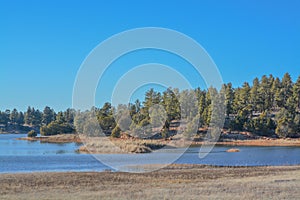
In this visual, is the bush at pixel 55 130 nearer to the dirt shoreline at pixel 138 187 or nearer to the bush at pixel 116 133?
the bush at pixel 116 133

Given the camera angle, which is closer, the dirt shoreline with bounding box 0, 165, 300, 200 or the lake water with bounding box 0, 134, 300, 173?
the dirt shoreline with bounding box 0, 165, 300, 200

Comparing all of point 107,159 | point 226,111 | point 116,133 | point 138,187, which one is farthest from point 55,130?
point 138,187

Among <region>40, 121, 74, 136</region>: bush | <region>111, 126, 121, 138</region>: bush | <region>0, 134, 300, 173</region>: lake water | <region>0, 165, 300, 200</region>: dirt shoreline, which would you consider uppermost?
<region>40, 121, 74, 136</region>: bush

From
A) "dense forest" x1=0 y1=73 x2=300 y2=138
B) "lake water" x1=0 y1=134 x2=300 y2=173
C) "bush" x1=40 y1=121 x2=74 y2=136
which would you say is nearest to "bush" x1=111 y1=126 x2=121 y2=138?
"dense forest" x1=0 y1=73 x2=300 y2=138

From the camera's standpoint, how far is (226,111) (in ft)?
445

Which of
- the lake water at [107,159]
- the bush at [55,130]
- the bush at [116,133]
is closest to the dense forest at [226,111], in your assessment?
the bush at [116,133]

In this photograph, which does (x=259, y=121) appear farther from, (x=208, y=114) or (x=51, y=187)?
(x=51, y=187)

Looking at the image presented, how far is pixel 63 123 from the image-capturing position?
17325 centimetres

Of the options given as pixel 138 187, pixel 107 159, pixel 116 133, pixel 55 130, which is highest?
pixel 55 130

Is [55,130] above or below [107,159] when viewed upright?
above

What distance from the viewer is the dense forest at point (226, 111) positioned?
122 m

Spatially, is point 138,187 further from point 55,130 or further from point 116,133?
point 55,130

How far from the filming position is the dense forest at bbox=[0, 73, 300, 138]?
122188 mm

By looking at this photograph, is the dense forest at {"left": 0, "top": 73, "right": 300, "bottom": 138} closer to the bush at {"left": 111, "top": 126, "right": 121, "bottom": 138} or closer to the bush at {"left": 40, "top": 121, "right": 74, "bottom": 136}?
the bush at {"left": 111, "top": 126, "right": 121, "bottom": 138}
